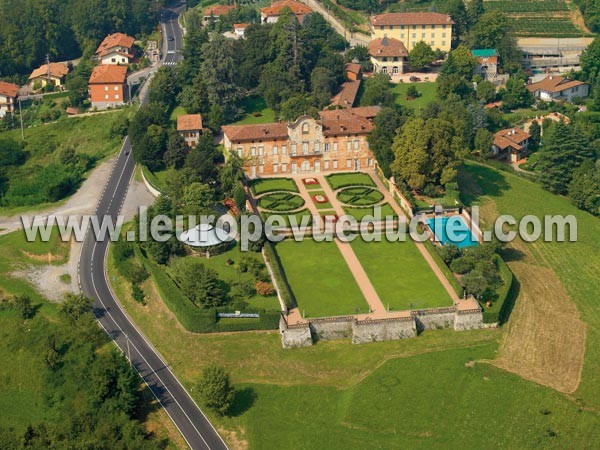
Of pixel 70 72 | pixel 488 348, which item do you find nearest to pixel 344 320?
pixel 488 348

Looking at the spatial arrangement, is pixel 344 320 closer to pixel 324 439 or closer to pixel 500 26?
pixel 324 439

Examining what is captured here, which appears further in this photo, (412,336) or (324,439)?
(412,336)

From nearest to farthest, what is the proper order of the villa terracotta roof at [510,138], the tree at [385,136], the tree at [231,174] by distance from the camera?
the tree at [231,174]
the tree at [385,136]
the villa terracotta roof at [510,138]

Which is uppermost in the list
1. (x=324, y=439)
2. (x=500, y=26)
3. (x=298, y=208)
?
(x=500, y=26)

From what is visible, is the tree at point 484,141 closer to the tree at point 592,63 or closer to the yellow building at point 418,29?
the yellow building at point 418,29

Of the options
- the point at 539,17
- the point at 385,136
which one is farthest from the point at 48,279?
the point at 539,17

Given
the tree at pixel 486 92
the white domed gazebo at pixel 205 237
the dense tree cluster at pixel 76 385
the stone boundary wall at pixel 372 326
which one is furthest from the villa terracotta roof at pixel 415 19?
the dense tree cluster at pixel 76 385

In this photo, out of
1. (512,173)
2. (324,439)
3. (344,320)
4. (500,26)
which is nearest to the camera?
(324,439)
